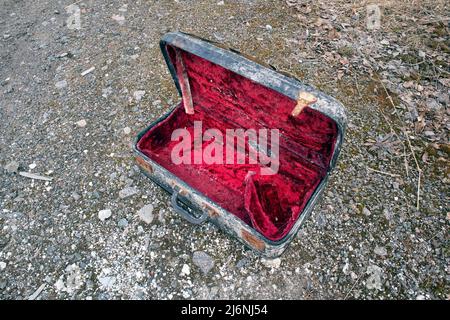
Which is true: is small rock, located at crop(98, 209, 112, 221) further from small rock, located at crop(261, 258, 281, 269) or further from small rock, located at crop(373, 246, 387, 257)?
small rock, located at crop(373, 246, 387, 257)

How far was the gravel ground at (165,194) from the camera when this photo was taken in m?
2.40

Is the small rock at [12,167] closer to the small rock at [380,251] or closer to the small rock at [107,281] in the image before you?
the small rock at [107,281]

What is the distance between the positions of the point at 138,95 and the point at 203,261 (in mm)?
1991

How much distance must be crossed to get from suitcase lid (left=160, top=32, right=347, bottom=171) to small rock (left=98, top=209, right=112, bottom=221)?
1386mm

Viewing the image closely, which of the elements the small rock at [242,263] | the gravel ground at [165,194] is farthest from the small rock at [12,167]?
the small rock at [242,263]

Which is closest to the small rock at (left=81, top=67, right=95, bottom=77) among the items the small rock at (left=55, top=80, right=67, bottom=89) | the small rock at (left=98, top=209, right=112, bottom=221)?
the small rock at (left=55, top=80, right=67, bottom=89)

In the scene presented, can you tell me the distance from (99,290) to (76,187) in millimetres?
971

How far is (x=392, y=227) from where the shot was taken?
258 cm

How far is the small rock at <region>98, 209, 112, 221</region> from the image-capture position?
2.71 meters

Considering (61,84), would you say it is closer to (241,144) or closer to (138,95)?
(138,95)

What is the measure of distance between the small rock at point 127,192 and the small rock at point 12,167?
1.07 meters

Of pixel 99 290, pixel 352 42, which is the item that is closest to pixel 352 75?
pixel 352 42

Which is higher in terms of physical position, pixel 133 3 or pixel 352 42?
pixel 133 3
